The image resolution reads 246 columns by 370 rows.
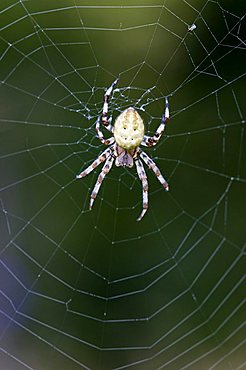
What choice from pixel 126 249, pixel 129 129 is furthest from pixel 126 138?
pixel 126 249

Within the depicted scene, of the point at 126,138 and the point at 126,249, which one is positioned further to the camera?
the point at 126,249

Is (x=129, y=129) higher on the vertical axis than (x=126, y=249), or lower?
A: higher

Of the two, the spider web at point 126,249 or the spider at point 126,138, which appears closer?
the spider at point 126,138

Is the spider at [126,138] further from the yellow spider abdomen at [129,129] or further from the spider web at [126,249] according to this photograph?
the spider web at [126,249]

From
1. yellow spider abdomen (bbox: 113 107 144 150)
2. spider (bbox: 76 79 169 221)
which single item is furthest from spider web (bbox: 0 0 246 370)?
yellow spider abdomen (bbox: 113 107 144 150)

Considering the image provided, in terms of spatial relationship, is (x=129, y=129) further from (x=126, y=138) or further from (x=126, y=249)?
(x=126, y=249)

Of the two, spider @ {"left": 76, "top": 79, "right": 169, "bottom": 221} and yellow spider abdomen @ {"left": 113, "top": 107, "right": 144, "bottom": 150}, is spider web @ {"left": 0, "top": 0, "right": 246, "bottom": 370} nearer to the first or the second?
spider @ {"left": 76, "top": 79, "right": 169, "bottom": 221}

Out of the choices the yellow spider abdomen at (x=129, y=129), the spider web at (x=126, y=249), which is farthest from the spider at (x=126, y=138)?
the spider web at (x=126, y=249)

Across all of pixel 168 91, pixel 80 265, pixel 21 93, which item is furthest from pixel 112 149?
pixel 80 265
